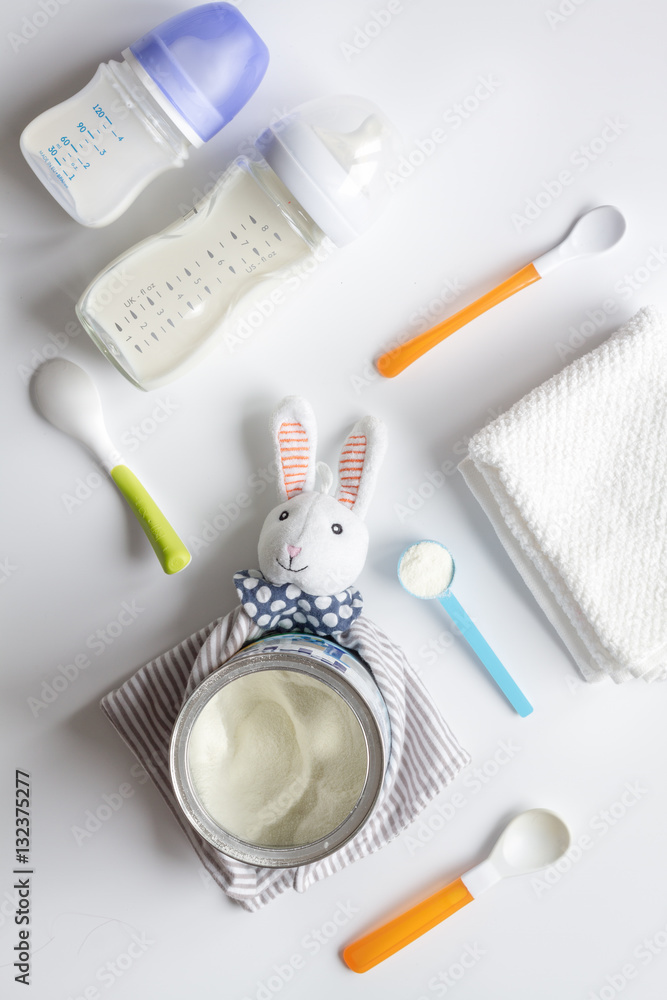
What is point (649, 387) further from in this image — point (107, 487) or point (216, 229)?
point (107, 487)

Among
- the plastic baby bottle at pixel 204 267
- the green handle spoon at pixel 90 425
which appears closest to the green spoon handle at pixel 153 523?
the green handle spoon at pixel 90 425

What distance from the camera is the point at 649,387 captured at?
0.67 m

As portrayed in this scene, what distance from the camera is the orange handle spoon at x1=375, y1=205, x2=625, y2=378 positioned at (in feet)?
2.26

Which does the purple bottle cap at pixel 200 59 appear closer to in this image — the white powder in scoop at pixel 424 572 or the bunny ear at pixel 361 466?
the bunny ear at pixel 361 466

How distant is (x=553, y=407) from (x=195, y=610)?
418mm

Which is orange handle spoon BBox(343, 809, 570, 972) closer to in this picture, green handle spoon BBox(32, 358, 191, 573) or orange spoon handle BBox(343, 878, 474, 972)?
orange spoon handle BBox(343, 878, 474, 972)

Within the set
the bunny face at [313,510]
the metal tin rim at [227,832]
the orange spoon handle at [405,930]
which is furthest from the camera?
the orange spoon handle at [405,930]

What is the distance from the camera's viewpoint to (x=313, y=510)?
63cm

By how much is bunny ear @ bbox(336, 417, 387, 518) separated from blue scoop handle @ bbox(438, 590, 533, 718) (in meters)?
0.14

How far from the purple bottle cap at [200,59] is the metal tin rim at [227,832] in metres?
0.46

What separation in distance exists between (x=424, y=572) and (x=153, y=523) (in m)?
0.28

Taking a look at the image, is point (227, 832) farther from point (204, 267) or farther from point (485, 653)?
point (204, 267)

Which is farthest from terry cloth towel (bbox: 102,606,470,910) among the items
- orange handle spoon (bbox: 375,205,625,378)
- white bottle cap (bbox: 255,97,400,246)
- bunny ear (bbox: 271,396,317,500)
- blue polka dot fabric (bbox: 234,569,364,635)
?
white bottle cap (bbox: 255,97,400,246)

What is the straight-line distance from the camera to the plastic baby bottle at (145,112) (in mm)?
580
